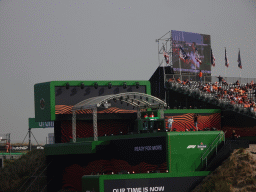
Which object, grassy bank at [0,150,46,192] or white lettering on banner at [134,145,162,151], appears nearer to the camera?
white lettering on banner at [134,145,162,151]

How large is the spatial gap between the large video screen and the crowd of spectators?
13.6 feet

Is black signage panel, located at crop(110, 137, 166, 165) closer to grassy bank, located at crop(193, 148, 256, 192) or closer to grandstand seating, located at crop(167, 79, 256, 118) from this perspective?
grassy bank, located at crop(193, 148, 256, 192)


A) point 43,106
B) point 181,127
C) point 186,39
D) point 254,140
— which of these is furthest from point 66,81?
point 186,39

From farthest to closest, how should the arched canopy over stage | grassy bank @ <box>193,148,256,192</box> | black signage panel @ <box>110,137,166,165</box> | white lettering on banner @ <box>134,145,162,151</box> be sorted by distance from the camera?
the arched canopy over stage
white lettering on banner @ <box>134,145,162,151</box>
black signage panel @ <box>110,137,166,165</box>
grassy bank @ <box>193,148,256,192</box>

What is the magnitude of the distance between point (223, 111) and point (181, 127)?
4593 millimetres

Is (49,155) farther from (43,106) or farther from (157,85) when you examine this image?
(157,85)

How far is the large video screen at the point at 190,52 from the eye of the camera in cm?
6131

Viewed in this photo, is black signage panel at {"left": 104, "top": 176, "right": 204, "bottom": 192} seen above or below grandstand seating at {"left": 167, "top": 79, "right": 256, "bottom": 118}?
below

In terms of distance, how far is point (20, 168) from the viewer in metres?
49.3

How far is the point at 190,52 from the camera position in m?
62.8

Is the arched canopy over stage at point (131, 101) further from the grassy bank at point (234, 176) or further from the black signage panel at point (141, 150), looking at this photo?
the grassy bank at point (234, 176)

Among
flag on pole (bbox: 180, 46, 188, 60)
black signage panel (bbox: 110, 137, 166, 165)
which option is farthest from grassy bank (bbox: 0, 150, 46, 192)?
flag on pole (bbox: 180, 46, 188, 60)

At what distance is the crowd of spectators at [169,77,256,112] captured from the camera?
4941 centimetres

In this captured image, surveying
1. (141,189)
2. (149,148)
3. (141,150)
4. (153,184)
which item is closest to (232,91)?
(141,150)
